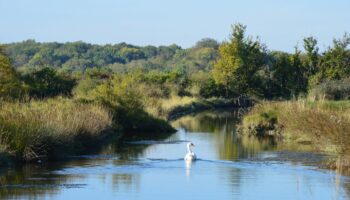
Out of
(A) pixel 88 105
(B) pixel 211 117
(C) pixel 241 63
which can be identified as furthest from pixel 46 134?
(C) pixel 241 63

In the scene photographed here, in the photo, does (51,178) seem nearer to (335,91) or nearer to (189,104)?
(335,91)

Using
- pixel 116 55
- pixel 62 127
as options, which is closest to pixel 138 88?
pixel 62 127

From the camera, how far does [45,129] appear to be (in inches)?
1009

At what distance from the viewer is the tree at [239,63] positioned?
73.1 meters

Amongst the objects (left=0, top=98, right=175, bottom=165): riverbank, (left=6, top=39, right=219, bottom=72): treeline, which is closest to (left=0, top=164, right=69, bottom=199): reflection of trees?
(left=0, top=98, right=175, bottom=165): riverbank

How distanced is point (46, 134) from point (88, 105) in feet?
35.8

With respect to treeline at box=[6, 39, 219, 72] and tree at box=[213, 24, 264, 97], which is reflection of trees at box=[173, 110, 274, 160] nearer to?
tree at box=[213, 24, 264, 97]

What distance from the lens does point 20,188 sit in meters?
20.2

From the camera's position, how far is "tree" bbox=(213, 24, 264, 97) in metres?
73.1

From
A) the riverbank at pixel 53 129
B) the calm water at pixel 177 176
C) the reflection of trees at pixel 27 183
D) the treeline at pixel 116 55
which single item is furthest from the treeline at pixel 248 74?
the treeline at pixel 116 55

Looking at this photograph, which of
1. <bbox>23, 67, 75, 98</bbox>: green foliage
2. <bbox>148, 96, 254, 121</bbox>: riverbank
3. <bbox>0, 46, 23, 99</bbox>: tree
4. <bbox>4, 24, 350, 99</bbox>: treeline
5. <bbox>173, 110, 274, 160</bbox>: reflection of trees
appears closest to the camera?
<bbox>173, 110, 274, 160</bbox>: reflection of trees

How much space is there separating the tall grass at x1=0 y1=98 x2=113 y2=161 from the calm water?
2.45 ft

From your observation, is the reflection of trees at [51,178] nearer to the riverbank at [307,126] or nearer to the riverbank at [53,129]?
the riverbank at [53,129]

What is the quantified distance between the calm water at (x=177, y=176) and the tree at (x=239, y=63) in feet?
134
